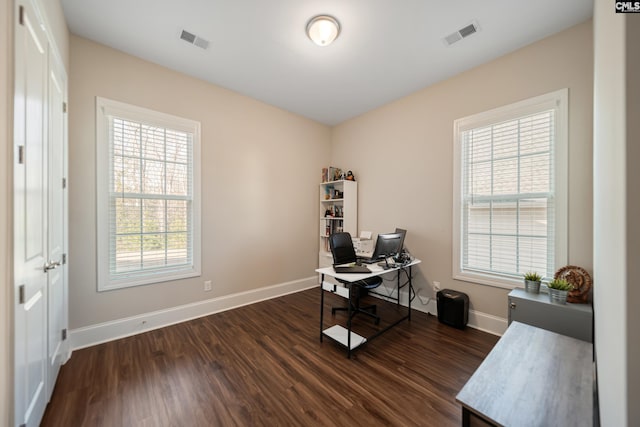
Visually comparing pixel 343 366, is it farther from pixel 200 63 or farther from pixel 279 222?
pixel 200 63

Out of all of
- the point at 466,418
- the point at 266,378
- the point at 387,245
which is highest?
the point at 387,245

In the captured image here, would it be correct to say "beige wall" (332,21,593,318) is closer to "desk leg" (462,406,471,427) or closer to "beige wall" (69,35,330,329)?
"beige wall" (69,35,330,329)

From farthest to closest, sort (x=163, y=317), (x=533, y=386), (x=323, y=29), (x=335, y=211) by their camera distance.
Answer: (x=335, y=211) → (x=163, y=317) → (x=323, y=29) → (x=533, y=386)

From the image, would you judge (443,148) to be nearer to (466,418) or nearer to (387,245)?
(387,245)

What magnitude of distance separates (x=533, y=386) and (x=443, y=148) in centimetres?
264

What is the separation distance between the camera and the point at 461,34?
2.35 meters

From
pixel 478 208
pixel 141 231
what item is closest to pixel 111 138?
pixel 141 231

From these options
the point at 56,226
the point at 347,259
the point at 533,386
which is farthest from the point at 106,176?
the point at 533,386

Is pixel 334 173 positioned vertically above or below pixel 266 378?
above

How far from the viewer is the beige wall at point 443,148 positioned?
2.21 m

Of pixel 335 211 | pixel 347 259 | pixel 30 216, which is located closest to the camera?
pixel 30 216

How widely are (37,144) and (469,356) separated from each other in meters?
3.75

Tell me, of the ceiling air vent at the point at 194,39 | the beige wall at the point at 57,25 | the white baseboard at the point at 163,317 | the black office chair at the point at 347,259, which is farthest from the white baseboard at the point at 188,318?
the ceiling air vent at the point at 194,39

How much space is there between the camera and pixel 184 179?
3.07 meters
